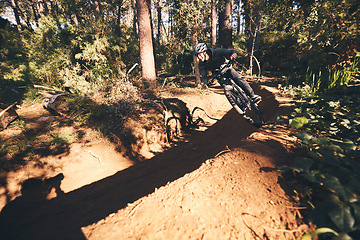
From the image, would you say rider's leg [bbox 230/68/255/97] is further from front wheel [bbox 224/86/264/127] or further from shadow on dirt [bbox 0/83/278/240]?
shadow on dirt [bbox 0/83/278/240]

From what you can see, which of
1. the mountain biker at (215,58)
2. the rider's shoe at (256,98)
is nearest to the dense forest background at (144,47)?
the rider's shoe at (256,98)

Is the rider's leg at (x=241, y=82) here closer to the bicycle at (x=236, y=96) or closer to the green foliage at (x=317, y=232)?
the bicycle at (x=236, y=96)

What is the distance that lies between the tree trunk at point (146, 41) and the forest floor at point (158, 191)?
11.3ft

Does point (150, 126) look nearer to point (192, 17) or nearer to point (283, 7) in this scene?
point (192, 17)

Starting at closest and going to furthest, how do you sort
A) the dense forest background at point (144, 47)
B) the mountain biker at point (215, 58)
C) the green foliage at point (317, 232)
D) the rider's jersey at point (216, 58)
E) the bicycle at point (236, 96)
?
the green foliage at point (317, 232) < the mountain biker at point (215, 58) < the rider's jersey at point (216, 58) < the bicycle at point (236, 96) < the dense forest background at point (144, 47)

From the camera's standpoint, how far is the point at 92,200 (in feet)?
9.12

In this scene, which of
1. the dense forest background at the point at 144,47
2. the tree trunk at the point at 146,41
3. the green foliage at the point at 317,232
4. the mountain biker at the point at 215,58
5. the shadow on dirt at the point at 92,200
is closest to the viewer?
the green foliage at the point at 317,232

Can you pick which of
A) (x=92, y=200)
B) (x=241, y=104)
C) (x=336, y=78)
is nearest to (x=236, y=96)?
(x=241, y=104)

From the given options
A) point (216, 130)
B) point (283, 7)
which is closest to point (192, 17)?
point (283, 7)

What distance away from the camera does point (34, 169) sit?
3270mm

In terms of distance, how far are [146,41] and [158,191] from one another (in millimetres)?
6549

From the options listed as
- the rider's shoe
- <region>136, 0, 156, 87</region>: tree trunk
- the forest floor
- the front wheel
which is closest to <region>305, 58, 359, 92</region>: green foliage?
the forest floor

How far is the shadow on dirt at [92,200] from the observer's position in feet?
7.02

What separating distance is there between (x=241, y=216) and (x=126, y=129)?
383 centimetres
